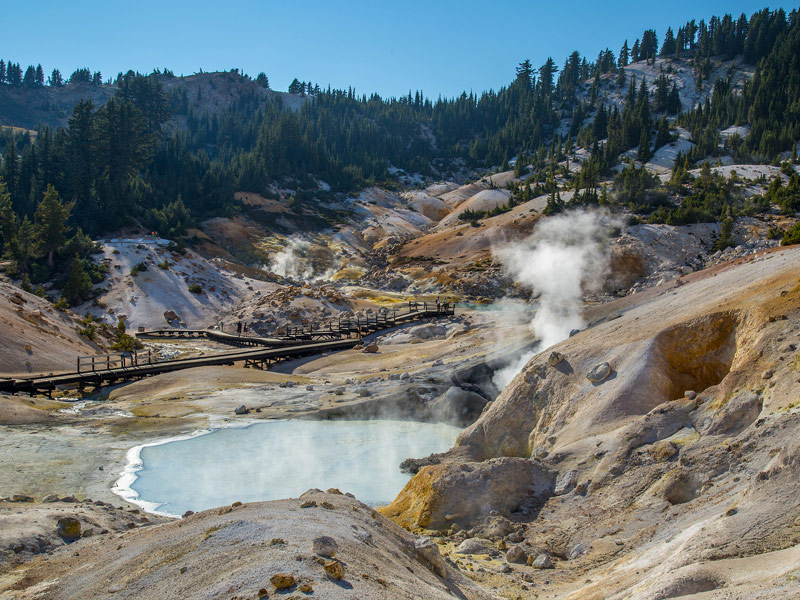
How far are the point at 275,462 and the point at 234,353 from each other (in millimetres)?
20101

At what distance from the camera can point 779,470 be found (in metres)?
7.79

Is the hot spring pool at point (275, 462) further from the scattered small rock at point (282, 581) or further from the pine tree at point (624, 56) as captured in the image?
the pine tree at point (624, 56)

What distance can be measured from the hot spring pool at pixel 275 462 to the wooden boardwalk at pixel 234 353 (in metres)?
11.2

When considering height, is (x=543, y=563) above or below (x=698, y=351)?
below

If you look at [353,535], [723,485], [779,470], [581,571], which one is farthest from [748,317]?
[353,535]

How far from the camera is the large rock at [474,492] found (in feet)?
38.5

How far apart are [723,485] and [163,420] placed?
743 inches

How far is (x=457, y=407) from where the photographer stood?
71.2 ft

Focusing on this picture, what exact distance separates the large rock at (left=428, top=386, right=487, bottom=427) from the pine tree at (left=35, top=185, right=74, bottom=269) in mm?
47603

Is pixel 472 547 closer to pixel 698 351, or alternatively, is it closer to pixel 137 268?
pixel 698 351

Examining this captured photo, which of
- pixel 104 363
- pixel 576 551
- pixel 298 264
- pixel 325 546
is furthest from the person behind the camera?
pixel 298 264

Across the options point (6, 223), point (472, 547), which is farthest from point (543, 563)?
point (6, 223)

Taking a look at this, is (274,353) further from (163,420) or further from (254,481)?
(254,481)

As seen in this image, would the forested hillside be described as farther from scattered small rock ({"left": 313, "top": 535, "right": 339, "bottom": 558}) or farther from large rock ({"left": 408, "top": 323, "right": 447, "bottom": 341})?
scattered small rock ({"left": 313, "top": 535, "right": 339, "bottom": 558})
